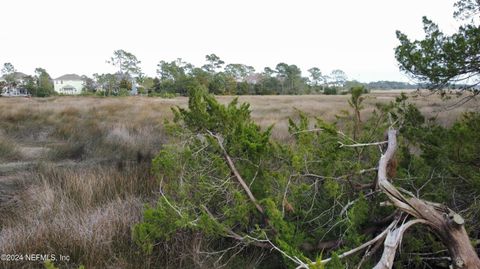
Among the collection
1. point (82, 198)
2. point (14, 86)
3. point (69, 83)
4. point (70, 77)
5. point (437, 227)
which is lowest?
point (82, 198)

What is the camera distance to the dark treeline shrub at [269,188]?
2.54 meters

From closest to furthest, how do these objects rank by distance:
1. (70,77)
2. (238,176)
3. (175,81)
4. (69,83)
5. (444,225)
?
(444,225) < (238,176) < (175,81) < (69,83) < (70,77)

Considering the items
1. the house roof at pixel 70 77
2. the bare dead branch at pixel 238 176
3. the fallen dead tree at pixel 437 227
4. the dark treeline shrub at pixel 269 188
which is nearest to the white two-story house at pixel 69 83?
the house roof at pixel 70 77

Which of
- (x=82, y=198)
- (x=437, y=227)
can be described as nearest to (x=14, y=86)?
(x=82, y=198)

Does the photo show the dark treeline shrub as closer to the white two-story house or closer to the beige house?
the beige house

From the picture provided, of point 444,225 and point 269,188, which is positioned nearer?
point 444,225

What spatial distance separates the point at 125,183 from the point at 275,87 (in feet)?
234

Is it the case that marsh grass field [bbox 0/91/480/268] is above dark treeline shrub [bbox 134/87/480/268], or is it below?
below

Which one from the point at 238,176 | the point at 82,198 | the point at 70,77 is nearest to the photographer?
the point at 238,176

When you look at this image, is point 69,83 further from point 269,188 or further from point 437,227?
point 437,227

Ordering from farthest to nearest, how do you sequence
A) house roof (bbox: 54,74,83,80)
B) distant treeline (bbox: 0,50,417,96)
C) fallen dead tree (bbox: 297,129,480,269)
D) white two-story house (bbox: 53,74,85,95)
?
house roof (bbox: 54,74,83,80) → white two-story house (bbox: 53,74,85,95) → distant treeline (bbox: 0,50,417,96) → fallen dead tree (bbox: 297,129,480,269)

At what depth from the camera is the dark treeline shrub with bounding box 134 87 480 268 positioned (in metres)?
2.54

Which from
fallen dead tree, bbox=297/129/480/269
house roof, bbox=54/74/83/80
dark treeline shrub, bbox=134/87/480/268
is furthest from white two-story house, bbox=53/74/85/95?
fallen dead tree, bbox=297/129/480/269

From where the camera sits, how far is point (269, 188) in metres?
2.87
